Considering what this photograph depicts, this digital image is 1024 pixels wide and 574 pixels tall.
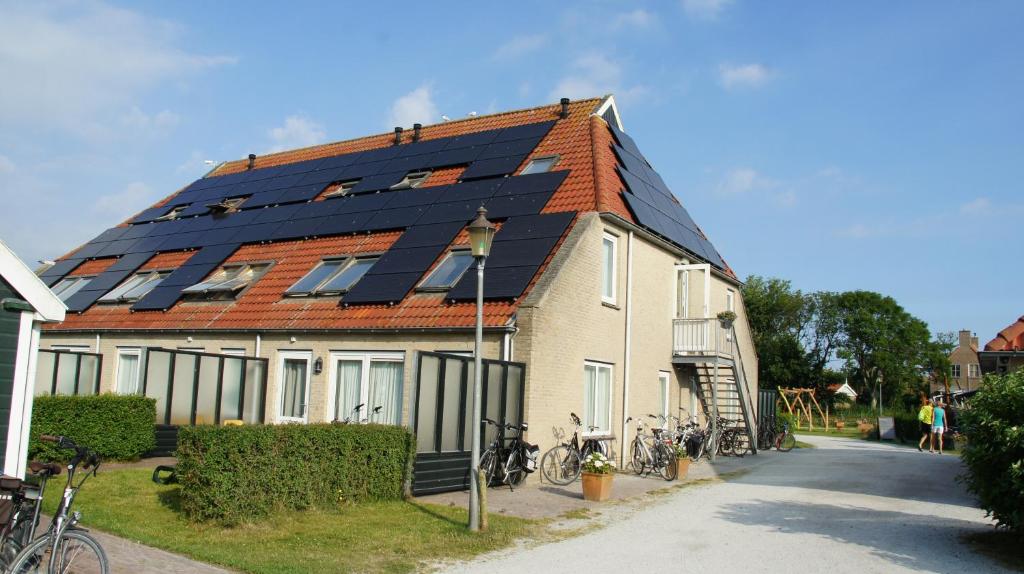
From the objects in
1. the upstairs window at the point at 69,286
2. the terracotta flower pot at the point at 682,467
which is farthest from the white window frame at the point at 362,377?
the upstairs window at the point at 69,286

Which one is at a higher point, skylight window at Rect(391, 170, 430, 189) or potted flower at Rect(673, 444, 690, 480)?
skylight window at Rect(391, 170, 430, 189)

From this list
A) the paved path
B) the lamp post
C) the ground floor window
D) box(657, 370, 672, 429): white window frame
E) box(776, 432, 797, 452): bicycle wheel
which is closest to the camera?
the paved path

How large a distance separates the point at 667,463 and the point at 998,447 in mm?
7566

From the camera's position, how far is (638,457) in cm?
1753

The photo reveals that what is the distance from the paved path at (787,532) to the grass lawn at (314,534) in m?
0.73

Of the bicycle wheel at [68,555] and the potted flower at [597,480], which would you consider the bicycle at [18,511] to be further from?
the potted flower at [597,480]

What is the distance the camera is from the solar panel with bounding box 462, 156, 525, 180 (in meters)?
20.5

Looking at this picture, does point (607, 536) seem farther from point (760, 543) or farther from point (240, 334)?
point (240, 334)

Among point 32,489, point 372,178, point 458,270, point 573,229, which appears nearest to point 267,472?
point 32,489

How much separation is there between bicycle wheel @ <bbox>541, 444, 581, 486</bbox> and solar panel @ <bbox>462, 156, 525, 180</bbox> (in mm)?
7894

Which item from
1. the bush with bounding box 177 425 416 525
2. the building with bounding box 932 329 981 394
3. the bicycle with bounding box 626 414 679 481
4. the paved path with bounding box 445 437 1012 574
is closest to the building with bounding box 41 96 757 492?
the bicycle with bounding box 626 414 679 481

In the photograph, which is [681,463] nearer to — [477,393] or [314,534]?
[477,393]

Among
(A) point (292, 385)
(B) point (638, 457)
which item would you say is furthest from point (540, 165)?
(A) point (292, 385)

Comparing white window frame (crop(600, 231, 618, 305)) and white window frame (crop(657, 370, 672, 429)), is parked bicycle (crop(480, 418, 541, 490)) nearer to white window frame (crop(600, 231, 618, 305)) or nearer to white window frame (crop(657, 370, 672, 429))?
white window frame (crop(600, 231, 618, 305))
